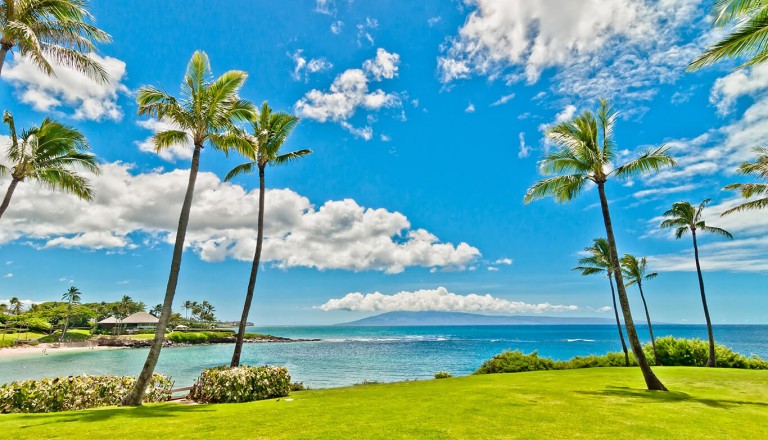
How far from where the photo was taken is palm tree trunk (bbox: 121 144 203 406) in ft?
39.6

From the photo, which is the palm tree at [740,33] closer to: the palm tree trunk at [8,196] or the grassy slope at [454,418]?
the grassy slope at [454,418]

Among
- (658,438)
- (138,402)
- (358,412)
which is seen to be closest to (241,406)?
(138,402)

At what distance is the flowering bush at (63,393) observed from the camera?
11125mm

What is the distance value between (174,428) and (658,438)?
1010cm

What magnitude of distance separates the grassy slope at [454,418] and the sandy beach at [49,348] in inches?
2433

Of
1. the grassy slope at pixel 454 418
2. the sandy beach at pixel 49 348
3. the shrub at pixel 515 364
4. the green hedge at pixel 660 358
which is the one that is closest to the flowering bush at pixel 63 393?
the grassy slope at pixel 454 418

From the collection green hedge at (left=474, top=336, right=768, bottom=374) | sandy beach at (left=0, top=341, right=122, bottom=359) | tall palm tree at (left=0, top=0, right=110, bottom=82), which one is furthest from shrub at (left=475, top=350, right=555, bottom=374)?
sandy beach at (left=0, top=341, right=122, bottom=359)

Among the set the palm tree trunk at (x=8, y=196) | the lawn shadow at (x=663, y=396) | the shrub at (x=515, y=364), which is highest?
the palm tree trunk at (x=8, y=196)

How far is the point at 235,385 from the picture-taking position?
13.9 metres

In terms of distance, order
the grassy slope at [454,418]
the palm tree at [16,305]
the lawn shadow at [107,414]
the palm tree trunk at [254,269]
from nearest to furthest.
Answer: the grassy slope at [454,418] < the lawn shadow at [107,414] < the palm tree trunk at [254,269] < the palm tree at [16,305]

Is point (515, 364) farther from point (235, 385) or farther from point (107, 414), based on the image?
point (107, 414)

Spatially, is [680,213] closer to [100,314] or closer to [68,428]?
[68,428]

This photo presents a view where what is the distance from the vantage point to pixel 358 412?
10578mm

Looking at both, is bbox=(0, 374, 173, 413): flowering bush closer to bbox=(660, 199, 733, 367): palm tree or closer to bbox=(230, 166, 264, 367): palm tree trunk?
bbox=(230, 166, 264, 367): palm tree trunk
